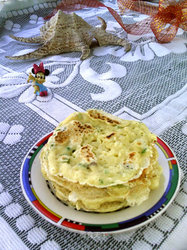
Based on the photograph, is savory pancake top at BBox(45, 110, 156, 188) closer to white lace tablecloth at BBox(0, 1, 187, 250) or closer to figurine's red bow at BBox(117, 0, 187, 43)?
white lace tablecloth at BBox(0, 1, 187, 250)

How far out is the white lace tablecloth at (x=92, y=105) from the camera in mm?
518

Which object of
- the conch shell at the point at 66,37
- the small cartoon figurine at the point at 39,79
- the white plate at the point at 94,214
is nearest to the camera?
the white plate at the point at 94,214

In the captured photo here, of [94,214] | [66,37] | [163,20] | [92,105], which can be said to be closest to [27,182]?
[94,214]

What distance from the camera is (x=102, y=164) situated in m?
0.52

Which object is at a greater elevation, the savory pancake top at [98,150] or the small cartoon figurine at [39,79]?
the savory pancake top at [98,150]

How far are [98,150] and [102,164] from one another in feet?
0.14

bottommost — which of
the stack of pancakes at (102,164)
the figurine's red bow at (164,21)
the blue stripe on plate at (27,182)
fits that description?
the blue stripe on plate at (27,182)

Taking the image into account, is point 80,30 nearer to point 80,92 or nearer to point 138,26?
point 138,26

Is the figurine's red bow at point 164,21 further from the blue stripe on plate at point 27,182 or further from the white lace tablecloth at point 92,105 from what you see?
the blue stripe on plate at point 27,182

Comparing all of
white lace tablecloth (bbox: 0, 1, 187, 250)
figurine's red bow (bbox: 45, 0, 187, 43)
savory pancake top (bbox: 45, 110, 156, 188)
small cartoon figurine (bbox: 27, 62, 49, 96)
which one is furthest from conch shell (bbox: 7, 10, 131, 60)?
savory pancake top (bbox: 45, 110, 156, 188)

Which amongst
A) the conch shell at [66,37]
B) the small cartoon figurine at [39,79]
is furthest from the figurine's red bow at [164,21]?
the small cartoon figurine at [39,79]

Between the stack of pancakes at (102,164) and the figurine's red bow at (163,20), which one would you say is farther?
the figurine's red bow at (163,20)

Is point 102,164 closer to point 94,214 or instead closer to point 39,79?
point 94,214

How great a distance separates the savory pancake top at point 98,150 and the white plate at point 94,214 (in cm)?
6
